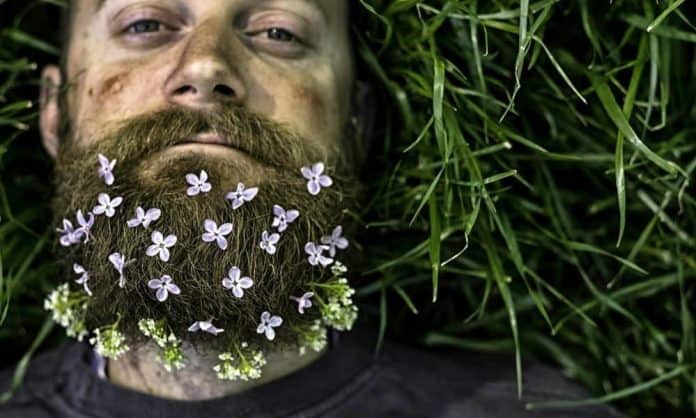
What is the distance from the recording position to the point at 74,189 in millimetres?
1329

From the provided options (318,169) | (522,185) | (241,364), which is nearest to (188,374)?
(241,364)

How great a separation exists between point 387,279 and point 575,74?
0.43 m

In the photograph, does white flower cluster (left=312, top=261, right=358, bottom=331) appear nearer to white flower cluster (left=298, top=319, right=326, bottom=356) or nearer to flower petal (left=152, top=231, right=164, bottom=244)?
white flower cluster (left=298, top=319, right=326, bottom=356)

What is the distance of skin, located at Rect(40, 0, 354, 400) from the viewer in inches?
50.8

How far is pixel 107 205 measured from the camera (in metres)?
1.24

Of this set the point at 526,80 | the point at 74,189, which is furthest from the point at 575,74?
the point at 74,189

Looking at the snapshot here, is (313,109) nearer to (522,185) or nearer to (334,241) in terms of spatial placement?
(334,241)

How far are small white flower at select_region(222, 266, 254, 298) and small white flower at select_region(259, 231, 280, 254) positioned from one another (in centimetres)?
4

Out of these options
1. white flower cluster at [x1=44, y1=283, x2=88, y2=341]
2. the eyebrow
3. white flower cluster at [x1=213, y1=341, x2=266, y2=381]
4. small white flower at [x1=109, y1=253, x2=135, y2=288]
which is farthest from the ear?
white flower cluster at [x1=213, y1=341, x2=266, y2=381]

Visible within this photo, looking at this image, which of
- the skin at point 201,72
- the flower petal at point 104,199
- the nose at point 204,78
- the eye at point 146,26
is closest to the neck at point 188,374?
the skin at point 201,72

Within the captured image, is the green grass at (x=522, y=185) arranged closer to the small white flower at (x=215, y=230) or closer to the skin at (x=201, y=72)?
the skin at (x=201, y=72)

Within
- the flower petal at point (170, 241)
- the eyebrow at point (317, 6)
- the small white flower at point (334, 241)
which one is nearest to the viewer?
the flower petal at point (170, 241)

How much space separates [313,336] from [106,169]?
1.15 feet

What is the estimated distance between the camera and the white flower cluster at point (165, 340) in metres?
1.24
